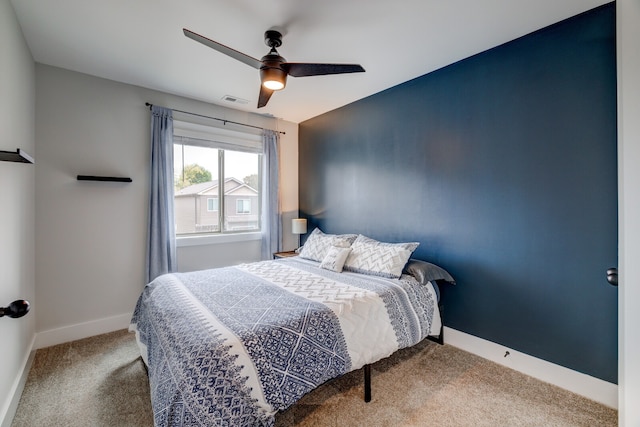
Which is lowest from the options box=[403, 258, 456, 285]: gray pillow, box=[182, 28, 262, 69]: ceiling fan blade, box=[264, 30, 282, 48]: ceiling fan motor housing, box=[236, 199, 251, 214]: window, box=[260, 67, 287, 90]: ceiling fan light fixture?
box=[403, 258, 456, 285]: gray pillow

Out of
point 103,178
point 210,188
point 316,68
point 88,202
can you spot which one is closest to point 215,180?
point 210,188

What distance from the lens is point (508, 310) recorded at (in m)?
2.39

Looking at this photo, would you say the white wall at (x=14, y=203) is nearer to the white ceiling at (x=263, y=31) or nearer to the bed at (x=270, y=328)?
the white ceiling at (x=263, y=31)

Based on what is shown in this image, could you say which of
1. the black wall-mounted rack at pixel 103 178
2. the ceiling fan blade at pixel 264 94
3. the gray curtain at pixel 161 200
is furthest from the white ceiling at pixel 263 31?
the black wall-mounted rack at pixel 103 178

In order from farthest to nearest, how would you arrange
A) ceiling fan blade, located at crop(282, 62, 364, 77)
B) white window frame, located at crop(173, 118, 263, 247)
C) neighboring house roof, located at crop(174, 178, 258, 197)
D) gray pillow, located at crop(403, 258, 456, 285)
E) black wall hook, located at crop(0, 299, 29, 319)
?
neighboring house roof, located at crop(174, 178, 258, 197) < white window frame, located at crop(173, 118, 263, 247) < gray pillow, located at crop(403, 258, 456, 285) < ceiling fan blade, located at crop(282, 62, 364, 77) < black wall hook, located at crop(0, 299, 29, 319)

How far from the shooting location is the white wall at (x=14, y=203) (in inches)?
68.4

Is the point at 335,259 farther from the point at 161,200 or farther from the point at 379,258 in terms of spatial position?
the point at 161,200

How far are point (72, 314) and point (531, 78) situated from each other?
473 cm

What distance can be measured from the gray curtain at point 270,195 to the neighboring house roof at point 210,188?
27 centimetres

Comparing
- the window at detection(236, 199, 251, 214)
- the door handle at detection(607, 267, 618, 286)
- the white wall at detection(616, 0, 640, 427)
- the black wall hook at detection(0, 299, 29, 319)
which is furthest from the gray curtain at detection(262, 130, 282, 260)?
the white wall at detection(616, 0, 640, 427)

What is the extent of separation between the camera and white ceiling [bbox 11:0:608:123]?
194 centimetres

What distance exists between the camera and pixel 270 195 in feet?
14.1

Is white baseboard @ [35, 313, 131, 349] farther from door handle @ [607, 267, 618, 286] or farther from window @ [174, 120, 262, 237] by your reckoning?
door handle @ [607, 267, 618, 286]

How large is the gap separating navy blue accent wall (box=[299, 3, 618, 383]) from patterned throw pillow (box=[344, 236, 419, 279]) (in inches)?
17.8
